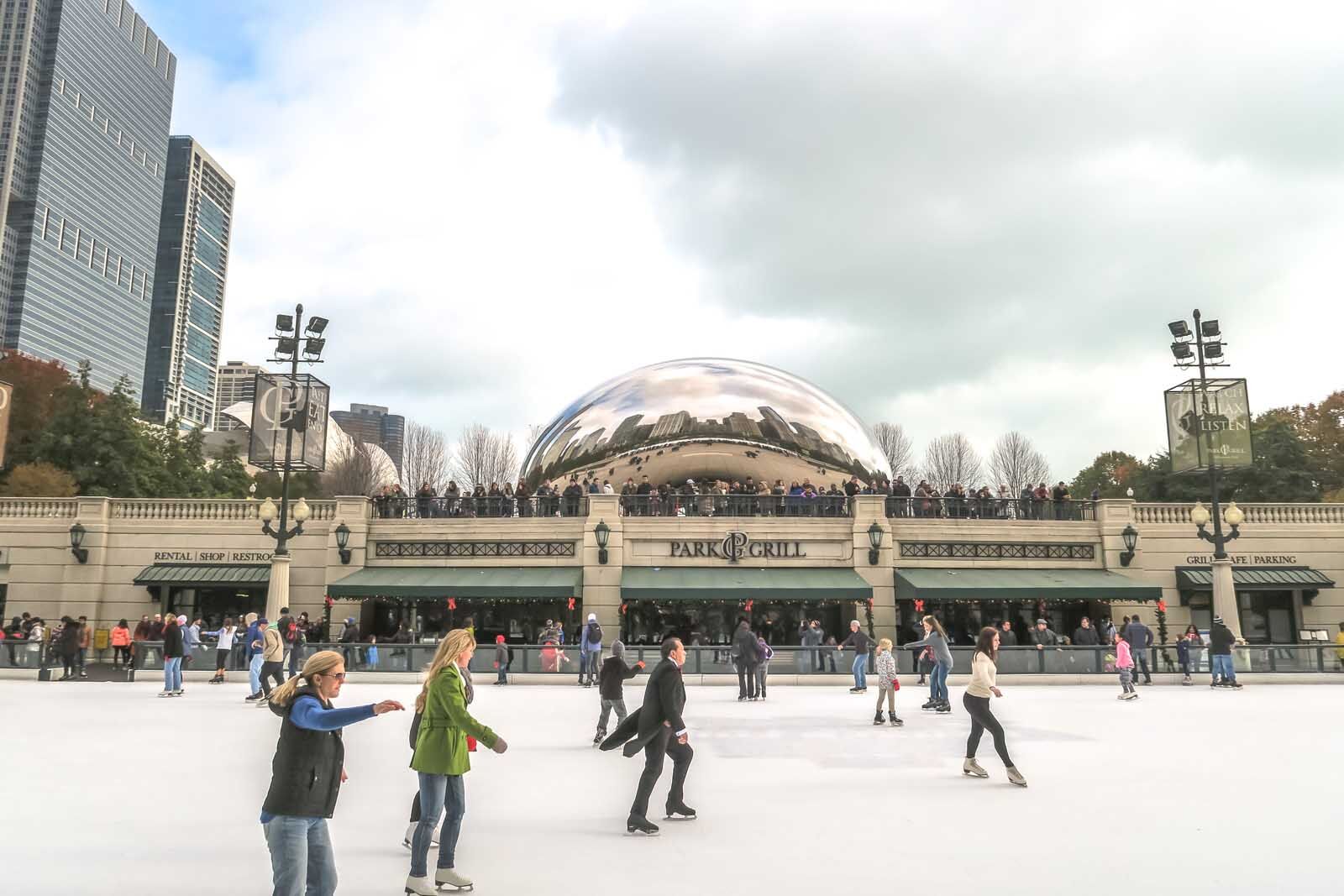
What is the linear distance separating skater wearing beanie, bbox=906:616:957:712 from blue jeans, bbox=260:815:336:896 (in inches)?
434

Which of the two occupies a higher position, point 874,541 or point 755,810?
point 874,541

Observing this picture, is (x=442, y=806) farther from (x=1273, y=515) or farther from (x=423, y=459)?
(x=423, y=459)

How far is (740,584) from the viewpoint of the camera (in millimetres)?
27859

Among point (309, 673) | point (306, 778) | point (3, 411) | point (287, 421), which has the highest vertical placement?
point (287, 421)

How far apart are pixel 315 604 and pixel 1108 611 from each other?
25144mm

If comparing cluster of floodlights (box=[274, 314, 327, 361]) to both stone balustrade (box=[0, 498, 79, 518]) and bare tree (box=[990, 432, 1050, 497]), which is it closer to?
stone balustrade (box=[0, 498, 79, 518])

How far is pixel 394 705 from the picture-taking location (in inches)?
173

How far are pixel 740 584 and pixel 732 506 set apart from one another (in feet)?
10.3

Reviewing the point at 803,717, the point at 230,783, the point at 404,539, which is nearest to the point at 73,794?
the point at 230,783

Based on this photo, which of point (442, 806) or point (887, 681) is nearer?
point (442, 806)

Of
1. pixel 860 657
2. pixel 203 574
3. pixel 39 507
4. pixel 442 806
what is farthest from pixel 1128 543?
pixel 39 507

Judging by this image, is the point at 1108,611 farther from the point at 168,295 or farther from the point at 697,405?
the point at 168,295

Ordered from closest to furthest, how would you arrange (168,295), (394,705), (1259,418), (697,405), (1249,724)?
(394,705) → (1249,724) → (697,405) → (1259,418) → (168,295)

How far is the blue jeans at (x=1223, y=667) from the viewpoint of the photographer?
2042 centimetres
